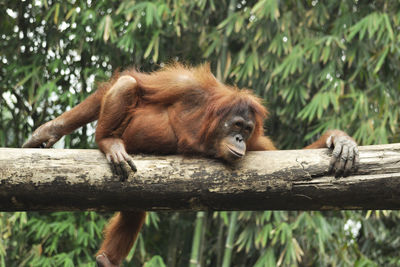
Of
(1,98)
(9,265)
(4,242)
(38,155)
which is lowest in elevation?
(9,265)

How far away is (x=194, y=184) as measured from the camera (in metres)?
2.53

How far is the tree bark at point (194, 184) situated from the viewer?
246 cm

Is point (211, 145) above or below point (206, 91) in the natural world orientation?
below

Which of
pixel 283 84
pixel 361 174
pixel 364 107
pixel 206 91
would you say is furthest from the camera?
pixel 283 84

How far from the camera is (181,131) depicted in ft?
10.2

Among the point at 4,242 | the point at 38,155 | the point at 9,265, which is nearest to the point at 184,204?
the point at 38,155

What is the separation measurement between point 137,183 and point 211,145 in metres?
0.60

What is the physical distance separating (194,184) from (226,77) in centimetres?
316

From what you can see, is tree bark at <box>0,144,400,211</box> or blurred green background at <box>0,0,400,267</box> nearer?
tree bark at <box>0,144,400,211</box>

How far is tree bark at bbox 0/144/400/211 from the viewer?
8.05 ft

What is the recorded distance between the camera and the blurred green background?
16.4ft

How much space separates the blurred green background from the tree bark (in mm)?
2371

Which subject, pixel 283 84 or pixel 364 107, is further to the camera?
pixel 283 84

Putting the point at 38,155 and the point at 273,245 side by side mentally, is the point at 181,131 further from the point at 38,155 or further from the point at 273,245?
the point at 273,245
